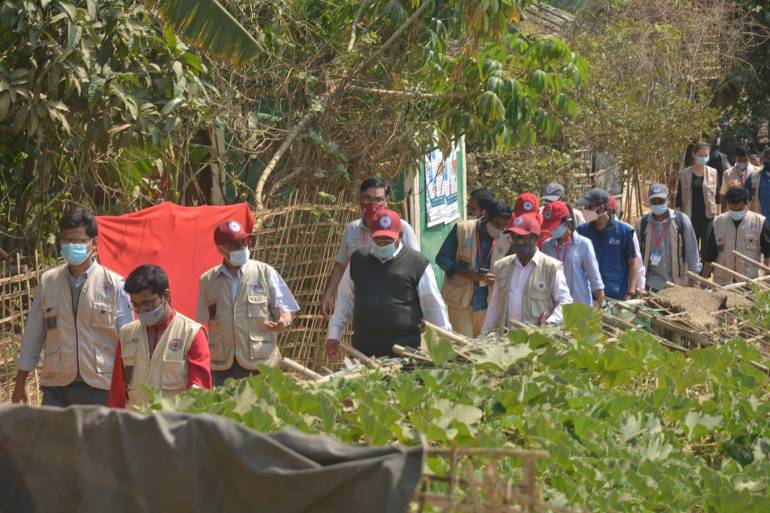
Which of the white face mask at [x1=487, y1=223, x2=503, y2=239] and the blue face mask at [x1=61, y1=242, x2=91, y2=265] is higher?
the white face mask at [x1=487, y1=223, x2=503, y2=239]

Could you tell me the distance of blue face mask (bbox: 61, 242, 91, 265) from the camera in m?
7.66

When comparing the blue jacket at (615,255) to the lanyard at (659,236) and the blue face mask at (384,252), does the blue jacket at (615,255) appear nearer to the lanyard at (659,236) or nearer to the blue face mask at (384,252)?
the lanyard at (659,236)

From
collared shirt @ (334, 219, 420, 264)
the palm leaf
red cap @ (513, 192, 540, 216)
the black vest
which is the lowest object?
the black vest

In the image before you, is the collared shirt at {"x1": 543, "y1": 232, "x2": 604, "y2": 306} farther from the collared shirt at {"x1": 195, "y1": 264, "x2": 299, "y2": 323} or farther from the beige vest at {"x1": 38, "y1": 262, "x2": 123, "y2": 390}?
the beige vest at {"x1": 38, "y1": 262, "x2": 123, "y2": 390}

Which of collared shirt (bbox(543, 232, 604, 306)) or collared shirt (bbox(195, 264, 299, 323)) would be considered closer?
collared shirt (bbox(195, 264, 299, 323))

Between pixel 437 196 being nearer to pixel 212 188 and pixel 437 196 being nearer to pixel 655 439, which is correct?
pixel 212 188

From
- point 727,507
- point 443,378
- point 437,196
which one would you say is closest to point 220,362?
point 443,378

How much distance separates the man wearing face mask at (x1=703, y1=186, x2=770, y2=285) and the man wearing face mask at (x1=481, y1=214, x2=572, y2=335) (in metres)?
3.71

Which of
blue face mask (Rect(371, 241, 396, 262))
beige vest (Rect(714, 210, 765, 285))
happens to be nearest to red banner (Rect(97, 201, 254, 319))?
blue face mask (Rect(371, 241, 396, 262))

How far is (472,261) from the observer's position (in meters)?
10.3

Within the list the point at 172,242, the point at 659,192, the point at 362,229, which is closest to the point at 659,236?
the point at 659,192

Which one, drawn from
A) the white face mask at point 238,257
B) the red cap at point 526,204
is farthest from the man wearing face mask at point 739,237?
the white face mask at point 238,257

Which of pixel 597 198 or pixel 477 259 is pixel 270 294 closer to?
pixel 477 259

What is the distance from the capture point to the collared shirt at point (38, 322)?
770cm
